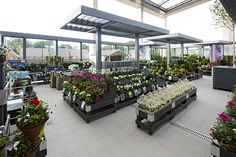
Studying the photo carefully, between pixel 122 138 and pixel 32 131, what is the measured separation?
1.65m

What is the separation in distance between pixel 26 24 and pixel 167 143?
32.7ft

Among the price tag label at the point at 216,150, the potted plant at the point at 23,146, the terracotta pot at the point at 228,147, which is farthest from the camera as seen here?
the price tag label at the point at 216,150

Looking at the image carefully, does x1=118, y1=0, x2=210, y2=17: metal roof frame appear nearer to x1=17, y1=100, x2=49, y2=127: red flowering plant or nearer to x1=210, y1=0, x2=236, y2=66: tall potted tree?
x1=210, y1=0, x2=236, y2=66: tall potted tree

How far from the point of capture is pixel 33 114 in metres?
1.71

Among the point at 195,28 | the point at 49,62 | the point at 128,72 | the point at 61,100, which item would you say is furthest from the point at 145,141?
the point at 195,28

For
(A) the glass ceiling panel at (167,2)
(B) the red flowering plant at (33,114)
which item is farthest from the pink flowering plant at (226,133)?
(A) the glass ceiling panel at (167,2)

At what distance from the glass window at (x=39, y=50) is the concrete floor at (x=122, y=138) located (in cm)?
657

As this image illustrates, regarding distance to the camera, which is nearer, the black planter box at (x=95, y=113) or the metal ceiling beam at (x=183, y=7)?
the black planter box at (x=95, y=113)

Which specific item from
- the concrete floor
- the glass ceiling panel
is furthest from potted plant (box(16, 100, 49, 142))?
the glass ceiling panel

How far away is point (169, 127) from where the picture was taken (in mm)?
3137

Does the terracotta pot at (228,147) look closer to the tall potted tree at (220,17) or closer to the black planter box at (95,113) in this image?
the black planter box at (95,113)

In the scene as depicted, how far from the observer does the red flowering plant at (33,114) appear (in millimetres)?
1609

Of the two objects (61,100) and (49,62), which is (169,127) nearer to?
(61,100)

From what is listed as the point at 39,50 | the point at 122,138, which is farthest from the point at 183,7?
the point at 122,138
